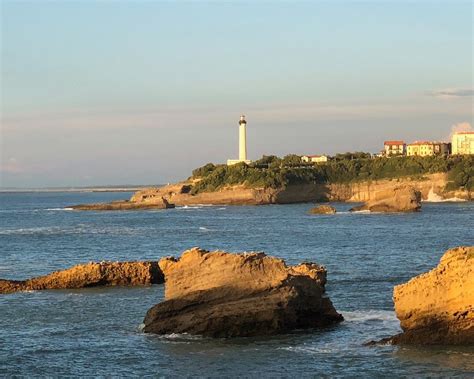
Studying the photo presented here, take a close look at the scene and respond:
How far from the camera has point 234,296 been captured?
25266mm

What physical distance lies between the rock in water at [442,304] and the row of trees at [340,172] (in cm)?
13753

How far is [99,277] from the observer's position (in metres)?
37.0

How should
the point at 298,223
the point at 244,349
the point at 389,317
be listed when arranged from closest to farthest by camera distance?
the point at 244,349 → the point at 389,317 → the point at 298,223

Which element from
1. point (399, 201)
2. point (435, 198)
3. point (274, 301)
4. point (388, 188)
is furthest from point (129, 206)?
point (274, 301)

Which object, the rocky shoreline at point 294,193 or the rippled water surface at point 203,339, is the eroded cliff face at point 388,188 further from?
the rippled water surface at point 203,339

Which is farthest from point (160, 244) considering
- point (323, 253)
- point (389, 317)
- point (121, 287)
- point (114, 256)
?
point (389, 317)

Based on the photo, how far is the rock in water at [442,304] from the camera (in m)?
22.5

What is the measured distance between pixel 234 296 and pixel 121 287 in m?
12.3

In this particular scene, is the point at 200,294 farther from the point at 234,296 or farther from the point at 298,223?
the point at 298,223

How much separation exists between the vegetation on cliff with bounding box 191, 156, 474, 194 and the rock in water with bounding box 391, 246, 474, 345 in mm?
137444

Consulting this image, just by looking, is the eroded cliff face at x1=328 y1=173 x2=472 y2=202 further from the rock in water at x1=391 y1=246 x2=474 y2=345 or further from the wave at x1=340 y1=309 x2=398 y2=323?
the rock in water at x1=391 y1=246 x2=474 y2=345

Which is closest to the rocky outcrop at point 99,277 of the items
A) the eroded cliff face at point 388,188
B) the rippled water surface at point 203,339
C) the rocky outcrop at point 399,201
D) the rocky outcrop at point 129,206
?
the rippled water surface at point 203,339

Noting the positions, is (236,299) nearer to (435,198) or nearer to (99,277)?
(99,277)

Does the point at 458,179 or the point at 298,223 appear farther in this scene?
the point at 458,179
